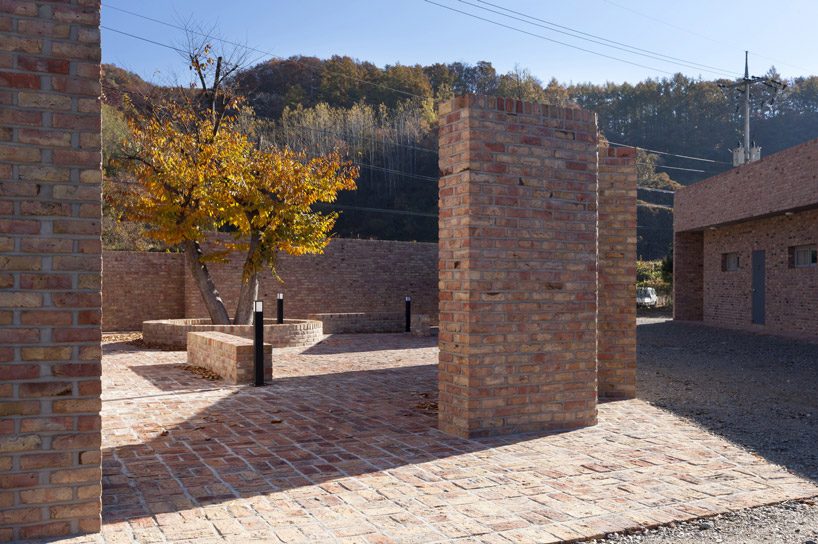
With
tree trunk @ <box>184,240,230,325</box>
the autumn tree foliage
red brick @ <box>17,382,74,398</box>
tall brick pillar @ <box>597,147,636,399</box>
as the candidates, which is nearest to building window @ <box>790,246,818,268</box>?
the autumn tree foliage

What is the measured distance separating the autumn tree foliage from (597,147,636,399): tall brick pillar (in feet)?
27.3

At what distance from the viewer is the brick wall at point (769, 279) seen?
17938 mm

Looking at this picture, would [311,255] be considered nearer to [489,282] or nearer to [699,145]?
[489,282]

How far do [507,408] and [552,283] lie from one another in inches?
46.4

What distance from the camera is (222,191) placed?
1459 cm

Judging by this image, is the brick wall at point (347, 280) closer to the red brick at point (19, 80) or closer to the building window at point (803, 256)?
the building window at point (803, 256)

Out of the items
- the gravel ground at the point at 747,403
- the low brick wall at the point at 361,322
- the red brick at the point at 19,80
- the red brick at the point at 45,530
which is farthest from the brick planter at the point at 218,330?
the red brick at the point at 19,80

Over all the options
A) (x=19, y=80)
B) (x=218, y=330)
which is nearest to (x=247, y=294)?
(x=218, y=330)

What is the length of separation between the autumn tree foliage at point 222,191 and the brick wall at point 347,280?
460cm

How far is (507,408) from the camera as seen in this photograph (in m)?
5.86

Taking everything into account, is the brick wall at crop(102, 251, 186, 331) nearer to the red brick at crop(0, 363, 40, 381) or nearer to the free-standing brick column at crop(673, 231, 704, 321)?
the red brick at crop(0, 363, 40, 381)

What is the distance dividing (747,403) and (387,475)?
546 centimetres

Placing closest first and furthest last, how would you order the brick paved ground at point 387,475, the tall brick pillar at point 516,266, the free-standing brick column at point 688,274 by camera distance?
the brick paved ground at point 387,475, the tall brick pillar at point 516,266, the free-standing brick column at point 688,274

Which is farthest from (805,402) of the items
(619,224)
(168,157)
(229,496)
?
(168,157)
